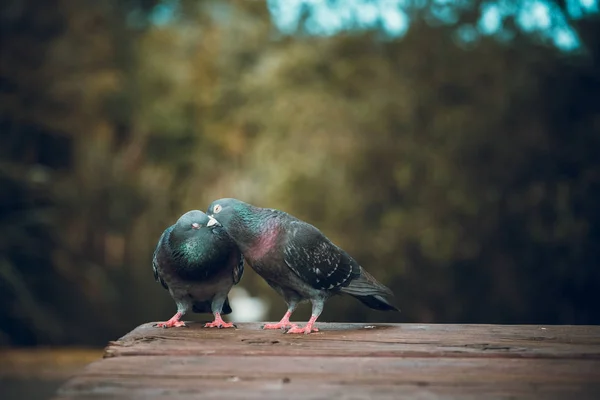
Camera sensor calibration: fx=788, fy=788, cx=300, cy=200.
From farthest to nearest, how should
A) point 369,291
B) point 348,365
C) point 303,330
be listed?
point 369,291
point 303,330
point 348,365

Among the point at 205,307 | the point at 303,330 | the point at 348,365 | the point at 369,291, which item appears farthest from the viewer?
the point at 205,307

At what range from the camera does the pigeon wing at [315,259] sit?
2.66 m

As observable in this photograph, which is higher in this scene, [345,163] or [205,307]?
[345,163]

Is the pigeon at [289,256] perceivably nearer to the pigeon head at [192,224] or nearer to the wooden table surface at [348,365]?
the pigeon head at [192,224]

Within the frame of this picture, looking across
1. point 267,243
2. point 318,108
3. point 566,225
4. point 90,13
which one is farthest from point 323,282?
point 90,13

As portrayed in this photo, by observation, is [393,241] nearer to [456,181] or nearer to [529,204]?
[456,181]

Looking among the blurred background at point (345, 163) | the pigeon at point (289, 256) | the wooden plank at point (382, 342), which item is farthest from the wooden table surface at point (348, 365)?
the blurred background at point (345, 163)

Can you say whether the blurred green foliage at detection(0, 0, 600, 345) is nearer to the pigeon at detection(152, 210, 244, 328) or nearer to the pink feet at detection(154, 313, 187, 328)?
the pigeon at detection(152, 210, 244, 328)

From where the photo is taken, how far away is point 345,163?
8.74m

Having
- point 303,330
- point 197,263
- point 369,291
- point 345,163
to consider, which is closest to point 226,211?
point 197,263

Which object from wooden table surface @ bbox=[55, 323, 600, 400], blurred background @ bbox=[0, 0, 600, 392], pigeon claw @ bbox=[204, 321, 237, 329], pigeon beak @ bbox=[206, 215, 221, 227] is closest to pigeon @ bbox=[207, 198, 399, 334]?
pigeon beak @ bbox=[206, 215, 221, 227]

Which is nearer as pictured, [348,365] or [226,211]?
[348,365]

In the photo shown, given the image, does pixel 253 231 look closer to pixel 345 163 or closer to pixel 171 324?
pixel 171 324

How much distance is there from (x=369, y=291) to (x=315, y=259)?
247 mm
